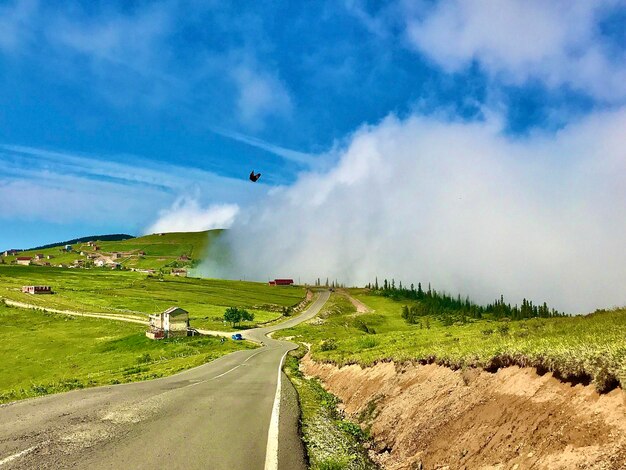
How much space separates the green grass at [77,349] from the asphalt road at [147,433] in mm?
40932

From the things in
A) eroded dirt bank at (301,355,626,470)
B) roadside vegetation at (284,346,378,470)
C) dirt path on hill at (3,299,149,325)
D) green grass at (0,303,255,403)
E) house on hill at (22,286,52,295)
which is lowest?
green grass at (0,303,255,403)

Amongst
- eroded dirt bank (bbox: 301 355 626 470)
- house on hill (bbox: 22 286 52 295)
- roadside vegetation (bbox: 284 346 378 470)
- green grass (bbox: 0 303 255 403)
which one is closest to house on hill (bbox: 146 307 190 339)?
green grass (bbox: 0 303 255 403)

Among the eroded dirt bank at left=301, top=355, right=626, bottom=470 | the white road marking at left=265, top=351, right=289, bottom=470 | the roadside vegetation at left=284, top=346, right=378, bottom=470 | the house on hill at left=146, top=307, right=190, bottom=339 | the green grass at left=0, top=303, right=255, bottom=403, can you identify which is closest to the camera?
the eroded dirt bank at left=301, top=355, right=626, bottom=470

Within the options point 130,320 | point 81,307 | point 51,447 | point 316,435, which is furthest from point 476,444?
point 81,307

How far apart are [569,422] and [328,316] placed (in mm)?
187782

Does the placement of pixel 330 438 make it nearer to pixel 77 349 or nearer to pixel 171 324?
pixel 77 349

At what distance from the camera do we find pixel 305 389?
84.2 ft

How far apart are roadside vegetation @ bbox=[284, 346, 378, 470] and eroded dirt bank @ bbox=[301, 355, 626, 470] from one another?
63cm

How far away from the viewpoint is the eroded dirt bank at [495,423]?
673 centimetres

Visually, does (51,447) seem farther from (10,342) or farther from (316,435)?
(10,342)

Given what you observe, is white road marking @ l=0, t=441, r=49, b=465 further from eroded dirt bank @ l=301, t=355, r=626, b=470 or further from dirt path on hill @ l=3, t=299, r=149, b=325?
dirt path on hill @ l=3, t=299, r=149, b=325

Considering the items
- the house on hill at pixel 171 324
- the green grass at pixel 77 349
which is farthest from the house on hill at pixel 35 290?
the house on hill at pixel 171 324

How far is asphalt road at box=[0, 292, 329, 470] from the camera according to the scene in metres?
9.71

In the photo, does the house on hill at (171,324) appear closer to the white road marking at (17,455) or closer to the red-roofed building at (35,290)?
the red-roofed building at (35,290)
